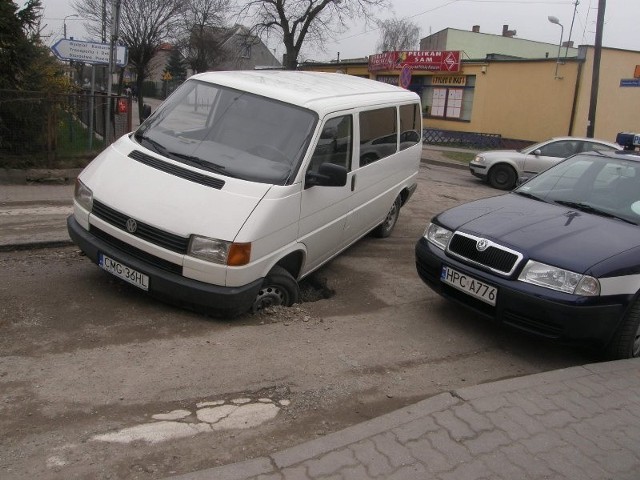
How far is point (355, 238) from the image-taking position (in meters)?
6.78

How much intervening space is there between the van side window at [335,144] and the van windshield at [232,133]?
0.17m

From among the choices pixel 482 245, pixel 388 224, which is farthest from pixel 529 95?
pixel 482 245

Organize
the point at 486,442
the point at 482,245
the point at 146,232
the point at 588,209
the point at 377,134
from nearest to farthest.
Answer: the point at 486,442, the point at 146,232, the point at 482,245, the point at 588,209, the point at 377,134

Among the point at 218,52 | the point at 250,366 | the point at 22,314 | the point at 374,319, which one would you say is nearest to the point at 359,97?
Answer: the point at 374,319

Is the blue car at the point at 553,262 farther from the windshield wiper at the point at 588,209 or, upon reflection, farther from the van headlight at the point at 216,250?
the van headlight at the point at 216,250

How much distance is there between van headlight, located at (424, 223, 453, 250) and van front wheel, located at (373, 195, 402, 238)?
262cm

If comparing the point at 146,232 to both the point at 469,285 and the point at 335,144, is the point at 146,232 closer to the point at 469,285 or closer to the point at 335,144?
the point at 335,144

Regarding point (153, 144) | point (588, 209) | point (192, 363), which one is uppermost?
point (153, 144)

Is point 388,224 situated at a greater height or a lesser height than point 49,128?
lesser

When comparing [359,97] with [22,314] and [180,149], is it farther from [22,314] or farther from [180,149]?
→ [22,314]

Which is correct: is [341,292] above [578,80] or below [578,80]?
below

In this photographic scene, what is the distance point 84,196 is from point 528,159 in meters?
12.6

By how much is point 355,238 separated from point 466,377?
109 inches

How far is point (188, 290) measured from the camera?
4.41m
